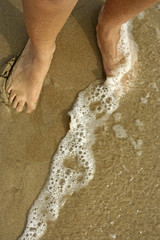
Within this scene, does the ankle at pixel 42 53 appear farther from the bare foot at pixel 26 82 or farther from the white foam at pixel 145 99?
the white foam at pixel 145 99

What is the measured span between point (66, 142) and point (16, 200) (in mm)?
483

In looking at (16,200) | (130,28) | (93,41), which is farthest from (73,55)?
(16,200)

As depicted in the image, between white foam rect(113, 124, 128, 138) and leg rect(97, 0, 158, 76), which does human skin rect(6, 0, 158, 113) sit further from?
white foam rect(113, 124, 128, 138)

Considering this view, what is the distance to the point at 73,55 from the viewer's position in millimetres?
1676

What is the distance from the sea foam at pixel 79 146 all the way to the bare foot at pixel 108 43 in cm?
5

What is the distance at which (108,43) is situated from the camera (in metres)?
1.61

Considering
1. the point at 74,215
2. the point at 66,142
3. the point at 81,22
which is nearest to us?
the point at 74,215

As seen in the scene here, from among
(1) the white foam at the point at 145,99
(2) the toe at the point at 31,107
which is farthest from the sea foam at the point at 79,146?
(2) the toe at the point at 31,107

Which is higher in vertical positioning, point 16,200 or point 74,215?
point 16,200

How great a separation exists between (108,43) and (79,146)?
719mm

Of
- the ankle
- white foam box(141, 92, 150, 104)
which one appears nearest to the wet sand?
white foam box(141, 92, 150, 104)

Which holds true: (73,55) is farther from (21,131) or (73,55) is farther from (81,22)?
(21,131)

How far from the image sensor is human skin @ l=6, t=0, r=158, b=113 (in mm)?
1116

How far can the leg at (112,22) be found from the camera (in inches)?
51.6
